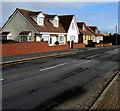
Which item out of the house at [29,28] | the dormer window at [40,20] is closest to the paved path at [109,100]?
the house at [29,28]

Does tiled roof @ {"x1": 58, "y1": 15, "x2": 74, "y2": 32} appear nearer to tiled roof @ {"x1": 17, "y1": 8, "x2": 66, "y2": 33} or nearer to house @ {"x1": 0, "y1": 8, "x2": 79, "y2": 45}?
house @ {"x1": 0, "y1": 8, "x2": 79, "y2": 45}

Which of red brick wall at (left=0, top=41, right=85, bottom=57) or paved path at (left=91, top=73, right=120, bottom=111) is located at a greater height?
red brick wall at (left=0, top=41, right=85, bottom=57)

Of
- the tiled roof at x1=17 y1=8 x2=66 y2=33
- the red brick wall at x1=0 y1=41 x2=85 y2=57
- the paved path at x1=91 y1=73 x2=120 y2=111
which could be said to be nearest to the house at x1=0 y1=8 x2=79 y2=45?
the tiled roof at x1=17 y1=8 x2=66 y2=33

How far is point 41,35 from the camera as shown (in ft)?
109

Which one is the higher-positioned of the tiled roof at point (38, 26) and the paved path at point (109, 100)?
the tiled roof at point (38, 26)

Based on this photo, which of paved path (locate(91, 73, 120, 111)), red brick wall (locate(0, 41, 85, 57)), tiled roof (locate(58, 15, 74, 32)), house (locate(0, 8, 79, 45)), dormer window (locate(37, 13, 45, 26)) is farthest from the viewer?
tiled roof (locate(58, 15, 74, 32))

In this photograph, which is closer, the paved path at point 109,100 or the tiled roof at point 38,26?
the paved path at point 109,100

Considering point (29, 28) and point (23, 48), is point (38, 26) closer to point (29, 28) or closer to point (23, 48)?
point (29, 28)

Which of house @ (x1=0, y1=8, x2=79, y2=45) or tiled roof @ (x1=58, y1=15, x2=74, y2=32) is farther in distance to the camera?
tiled roof @ (x1=58, y1=15, x2=74, y2=32)

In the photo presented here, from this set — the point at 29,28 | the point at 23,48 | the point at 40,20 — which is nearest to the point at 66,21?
the point at 40,20

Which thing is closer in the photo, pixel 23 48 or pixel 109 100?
pixel 109 100

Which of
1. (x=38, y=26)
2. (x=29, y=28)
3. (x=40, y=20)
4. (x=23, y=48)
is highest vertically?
(x=40, y=20)

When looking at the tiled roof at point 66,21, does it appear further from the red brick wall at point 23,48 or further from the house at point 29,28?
the red brick wall at point 23,48

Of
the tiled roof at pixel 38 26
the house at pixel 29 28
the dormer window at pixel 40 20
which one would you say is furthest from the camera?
the dormer window at pixel 40 20
